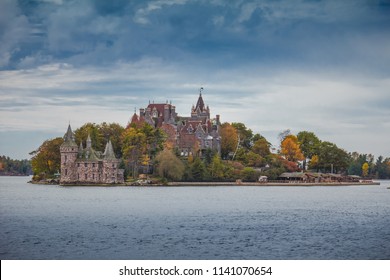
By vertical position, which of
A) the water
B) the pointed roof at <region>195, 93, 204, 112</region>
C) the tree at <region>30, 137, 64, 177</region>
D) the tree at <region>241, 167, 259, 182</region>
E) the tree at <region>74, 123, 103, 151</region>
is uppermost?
the pointed roof at <region>195, 93, 204, 112</region>

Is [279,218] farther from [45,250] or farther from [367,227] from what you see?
[45,250]

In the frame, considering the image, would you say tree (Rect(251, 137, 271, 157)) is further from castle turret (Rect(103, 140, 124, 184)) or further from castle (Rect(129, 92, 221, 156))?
castle turret (Rect(103, 140, 124, 184))

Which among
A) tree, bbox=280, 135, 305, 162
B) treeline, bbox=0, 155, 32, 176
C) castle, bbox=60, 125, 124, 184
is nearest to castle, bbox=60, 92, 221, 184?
castle, bbox=60, 125, 124, 184

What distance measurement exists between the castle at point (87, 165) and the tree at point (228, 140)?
2303cm

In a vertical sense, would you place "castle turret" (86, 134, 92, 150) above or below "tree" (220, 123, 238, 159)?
below

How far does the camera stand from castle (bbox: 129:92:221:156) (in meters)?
97.3

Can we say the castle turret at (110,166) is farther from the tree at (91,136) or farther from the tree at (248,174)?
the tree at (248,174)

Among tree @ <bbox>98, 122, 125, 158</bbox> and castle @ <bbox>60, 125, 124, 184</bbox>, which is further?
tree @ <bbox>98, 122, 125, 158</bbox>

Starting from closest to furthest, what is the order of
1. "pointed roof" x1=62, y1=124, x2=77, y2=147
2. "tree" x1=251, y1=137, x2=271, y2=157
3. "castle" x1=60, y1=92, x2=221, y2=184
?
1. "pointed roof" x1=62, y1=124, x2=77, y2=147
2. "castle" x1=60, y1=92, x2=221, y2=184
3. "tree" x1=251, y1=137, x2=271, y2=157

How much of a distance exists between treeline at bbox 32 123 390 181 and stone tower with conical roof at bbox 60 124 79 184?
326 centimetres

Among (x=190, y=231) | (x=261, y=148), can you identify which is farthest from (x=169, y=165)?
(x=190, y=231)

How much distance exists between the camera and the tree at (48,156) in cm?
8794

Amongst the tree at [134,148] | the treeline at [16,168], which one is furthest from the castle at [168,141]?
the treeline at [16,168]
